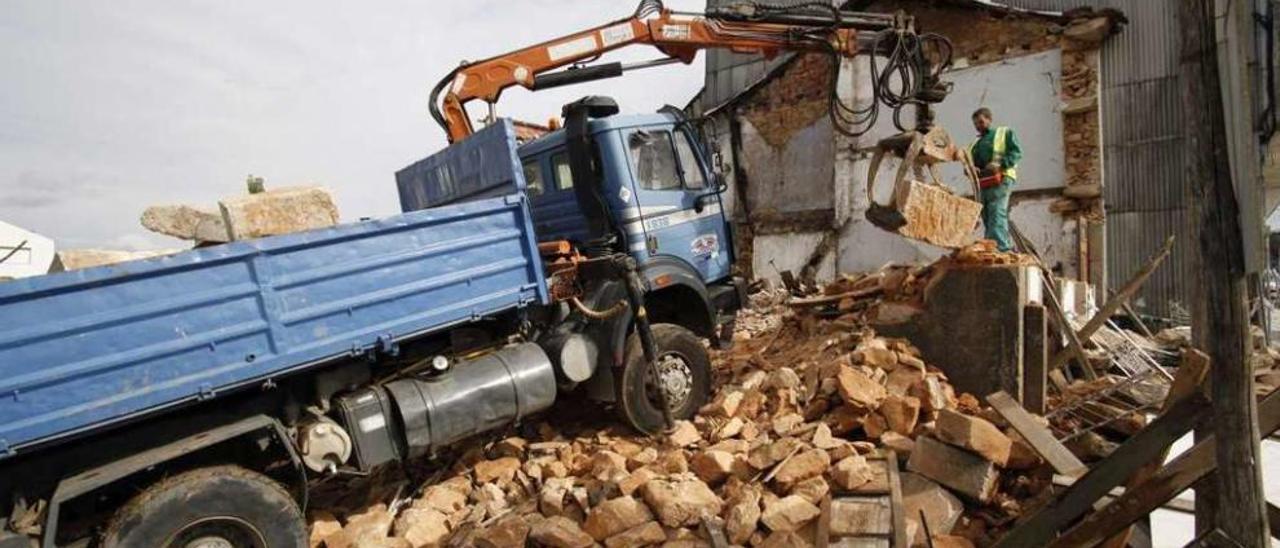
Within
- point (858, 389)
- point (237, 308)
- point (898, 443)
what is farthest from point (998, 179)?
point (237, 308)

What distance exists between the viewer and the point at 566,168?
18.7 feet

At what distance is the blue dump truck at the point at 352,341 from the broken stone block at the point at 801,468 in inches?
54.2

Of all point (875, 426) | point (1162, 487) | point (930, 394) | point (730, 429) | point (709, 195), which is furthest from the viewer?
point (709, 195)

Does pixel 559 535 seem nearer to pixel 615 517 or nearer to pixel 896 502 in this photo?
pixel 615 517

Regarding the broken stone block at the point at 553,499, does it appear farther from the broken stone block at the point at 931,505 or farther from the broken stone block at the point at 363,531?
the broken stone block at the point at 931,505

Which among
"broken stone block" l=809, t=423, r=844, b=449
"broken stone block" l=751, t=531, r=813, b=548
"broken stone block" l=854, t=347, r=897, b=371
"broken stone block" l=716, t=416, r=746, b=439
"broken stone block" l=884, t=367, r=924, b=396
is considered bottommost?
"broken stone block" l=751, t=531, r=813, b=548

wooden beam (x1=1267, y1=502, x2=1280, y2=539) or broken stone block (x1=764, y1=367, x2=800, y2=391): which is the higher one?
broken stone block (x1=764, y1=367, x2=800, y2=391)

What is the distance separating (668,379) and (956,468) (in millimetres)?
2195

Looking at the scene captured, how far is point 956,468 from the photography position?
3377 millimetres

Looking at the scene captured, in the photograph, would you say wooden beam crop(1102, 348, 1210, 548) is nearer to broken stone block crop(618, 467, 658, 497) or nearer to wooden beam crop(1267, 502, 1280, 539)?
wooden beam crop(1267, 502, 1280, 539)

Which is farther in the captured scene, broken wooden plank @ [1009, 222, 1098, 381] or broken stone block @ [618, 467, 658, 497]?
broken wooden plank @ [1009, 222, 1098, 381]

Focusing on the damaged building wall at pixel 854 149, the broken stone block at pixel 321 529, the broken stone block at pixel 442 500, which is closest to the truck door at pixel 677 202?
the broken stone block at pixel 442 500

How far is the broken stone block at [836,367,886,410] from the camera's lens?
4160 mm

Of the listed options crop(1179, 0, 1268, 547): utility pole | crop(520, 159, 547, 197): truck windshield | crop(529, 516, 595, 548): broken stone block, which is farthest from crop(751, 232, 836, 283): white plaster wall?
crop(1179, 0, 1268, 547): utility pole
